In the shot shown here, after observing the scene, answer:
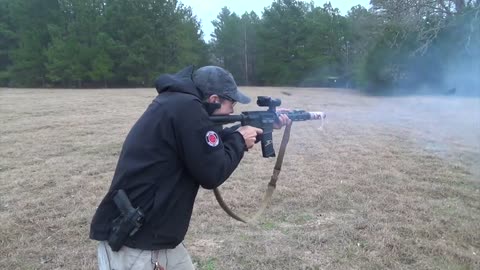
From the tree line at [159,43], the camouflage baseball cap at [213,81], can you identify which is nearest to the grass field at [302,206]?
the camouflage baseball cap at [213,81]

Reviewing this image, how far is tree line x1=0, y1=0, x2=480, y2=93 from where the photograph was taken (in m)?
40.7

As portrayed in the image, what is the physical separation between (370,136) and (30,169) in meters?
7.40

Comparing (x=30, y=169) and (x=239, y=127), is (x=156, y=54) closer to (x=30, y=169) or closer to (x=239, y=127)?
(x=30, y=169)

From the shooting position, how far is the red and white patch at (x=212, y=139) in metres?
1.84

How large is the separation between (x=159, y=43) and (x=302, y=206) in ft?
130

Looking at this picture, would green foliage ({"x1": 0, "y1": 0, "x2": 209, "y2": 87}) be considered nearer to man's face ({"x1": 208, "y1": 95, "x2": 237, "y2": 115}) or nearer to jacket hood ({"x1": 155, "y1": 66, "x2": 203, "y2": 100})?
man's face ({"x1": 208, "y1": 95, "x2": 237, "y2": 115})

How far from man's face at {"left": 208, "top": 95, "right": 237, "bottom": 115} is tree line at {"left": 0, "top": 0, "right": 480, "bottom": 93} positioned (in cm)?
3366

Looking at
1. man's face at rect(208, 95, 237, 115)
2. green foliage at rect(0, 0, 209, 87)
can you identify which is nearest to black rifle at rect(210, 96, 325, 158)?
man's face at rect(208, 95, 237, 115)

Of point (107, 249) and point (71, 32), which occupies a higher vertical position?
point (71, 32)

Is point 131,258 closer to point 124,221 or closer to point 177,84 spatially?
point 124,221

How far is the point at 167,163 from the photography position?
1880 mm

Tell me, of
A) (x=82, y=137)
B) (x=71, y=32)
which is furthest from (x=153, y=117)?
(x=71, y=32)

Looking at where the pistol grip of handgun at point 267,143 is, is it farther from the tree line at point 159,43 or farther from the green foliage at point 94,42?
the green foliage at point 94,42

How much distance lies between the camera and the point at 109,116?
14.2 meters
